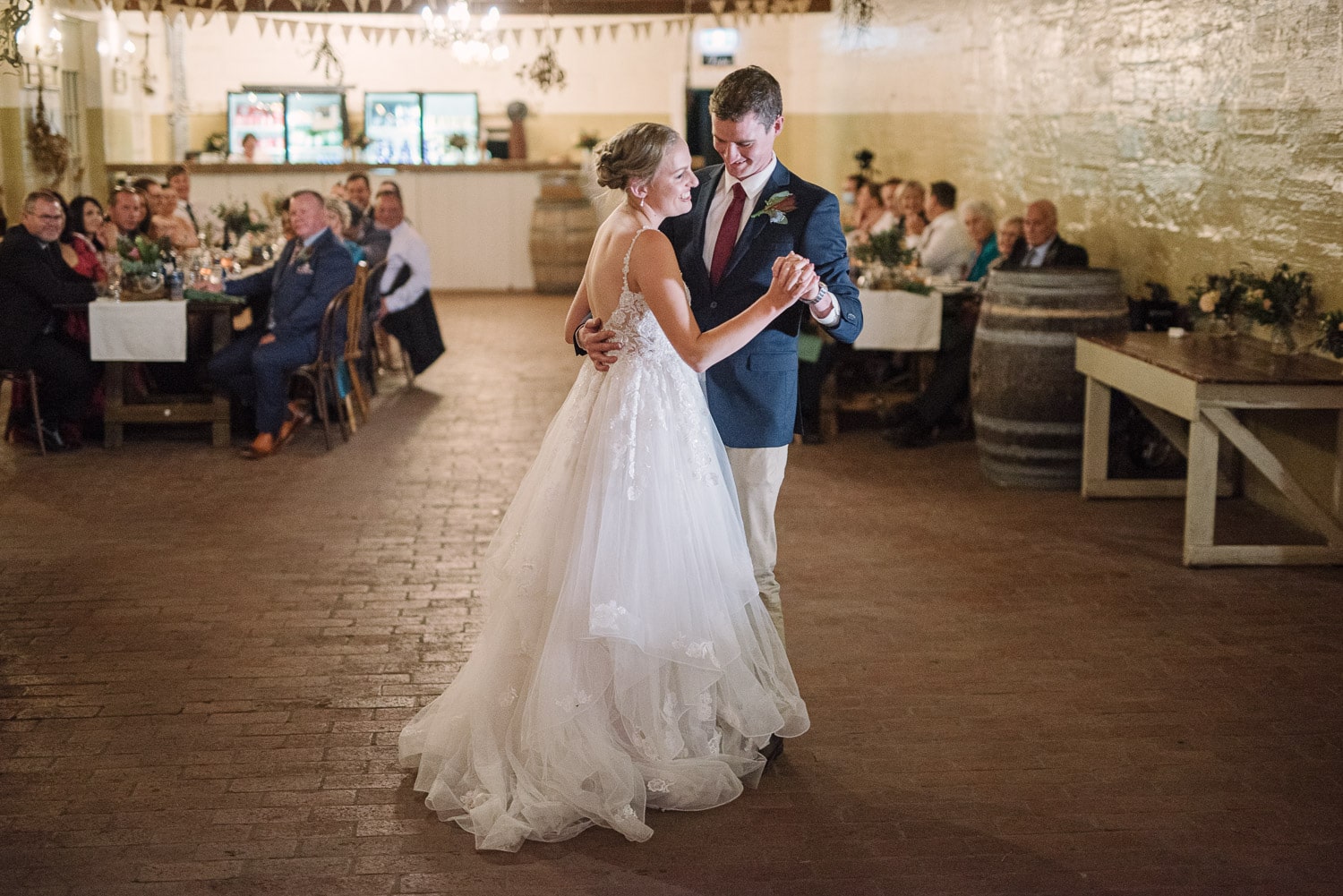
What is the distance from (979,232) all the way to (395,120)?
10.7m

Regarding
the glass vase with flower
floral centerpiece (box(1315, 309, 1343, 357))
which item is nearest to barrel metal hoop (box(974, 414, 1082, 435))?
the glass vase with flower

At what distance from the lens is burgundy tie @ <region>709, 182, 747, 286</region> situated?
3445 millimetres

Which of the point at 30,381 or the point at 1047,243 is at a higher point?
the point at 1047,243

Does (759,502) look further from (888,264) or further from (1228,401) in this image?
(888,264)

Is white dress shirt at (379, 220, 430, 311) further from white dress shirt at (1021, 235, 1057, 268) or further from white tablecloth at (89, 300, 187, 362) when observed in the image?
white dress shirt at (1021, 235, 1057, 268)

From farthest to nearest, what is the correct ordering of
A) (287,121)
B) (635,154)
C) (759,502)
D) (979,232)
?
(287,121)
(979,232)
(759,502)
(635,154)

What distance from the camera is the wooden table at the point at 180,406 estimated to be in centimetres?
729

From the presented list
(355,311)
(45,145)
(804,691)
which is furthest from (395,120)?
(804,691)

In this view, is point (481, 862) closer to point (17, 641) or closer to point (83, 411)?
point (17, 641)

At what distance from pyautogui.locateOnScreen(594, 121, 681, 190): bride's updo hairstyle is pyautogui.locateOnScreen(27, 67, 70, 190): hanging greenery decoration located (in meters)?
10.2

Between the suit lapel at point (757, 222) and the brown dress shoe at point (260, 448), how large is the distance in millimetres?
4286

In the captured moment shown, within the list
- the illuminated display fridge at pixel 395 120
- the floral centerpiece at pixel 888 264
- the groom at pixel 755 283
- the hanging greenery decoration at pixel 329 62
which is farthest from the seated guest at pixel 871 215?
the illuminated display fridge at pixel 395 120

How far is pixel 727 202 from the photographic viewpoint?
347cm

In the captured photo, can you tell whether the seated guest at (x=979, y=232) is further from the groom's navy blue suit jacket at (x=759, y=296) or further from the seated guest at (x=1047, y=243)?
the groom's navy blue suit jacket at (x=759, y=296)
